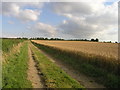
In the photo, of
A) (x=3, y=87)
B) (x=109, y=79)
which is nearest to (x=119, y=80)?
(x=109, y=79)

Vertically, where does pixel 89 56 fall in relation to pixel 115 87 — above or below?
above

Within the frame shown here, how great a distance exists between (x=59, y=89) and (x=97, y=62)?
6863mm

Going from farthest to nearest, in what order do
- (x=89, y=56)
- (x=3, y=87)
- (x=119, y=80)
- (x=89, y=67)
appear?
(x=89, y=56)
(x=89, y=67)
(x=119, y=80)
(x=3, y=87)

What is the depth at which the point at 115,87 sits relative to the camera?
8773 millimetres

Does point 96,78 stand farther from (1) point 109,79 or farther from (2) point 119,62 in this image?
(2) point 119,62

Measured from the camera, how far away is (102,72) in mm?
11453

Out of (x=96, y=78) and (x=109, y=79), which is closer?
(x=109, y=79)

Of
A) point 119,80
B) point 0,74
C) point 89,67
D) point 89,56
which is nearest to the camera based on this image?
point 119,80

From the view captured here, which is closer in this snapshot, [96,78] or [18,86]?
[18,86]

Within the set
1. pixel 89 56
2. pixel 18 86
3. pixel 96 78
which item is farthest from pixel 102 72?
pixel 18 86

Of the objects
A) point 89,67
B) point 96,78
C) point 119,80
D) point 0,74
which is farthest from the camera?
point 89,67

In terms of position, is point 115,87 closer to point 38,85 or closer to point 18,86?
point 38,85

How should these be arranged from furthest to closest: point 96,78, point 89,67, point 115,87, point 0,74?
point 89,67 → point 96,78 → point 0,74 → point 115,87

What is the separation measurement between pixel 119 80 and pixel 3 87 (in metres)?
6.64
